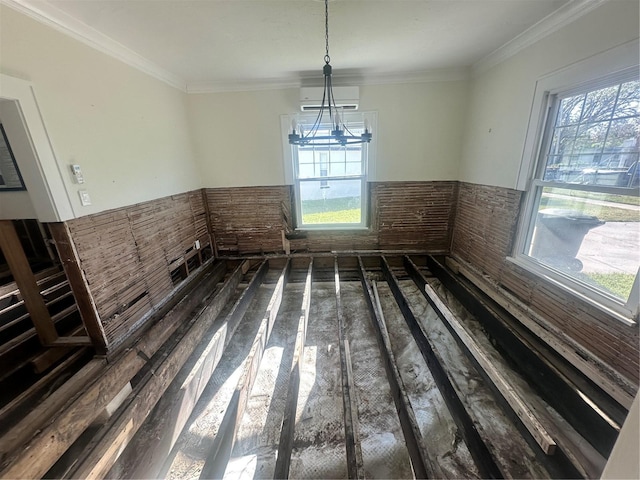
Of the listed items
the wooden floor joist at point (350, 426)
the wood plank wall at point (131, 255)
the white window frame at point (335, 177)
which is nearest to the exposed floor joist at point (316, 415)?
the wooden floor joist at point (350, 426)

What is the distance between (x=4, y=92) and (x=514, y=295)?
13.1ft

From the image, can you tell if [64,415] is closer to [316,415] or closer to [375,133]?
[316,415]

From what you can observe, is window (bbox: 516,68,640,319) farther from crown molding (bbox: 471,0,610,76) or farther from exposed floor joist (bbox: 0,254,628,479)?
exposed floor joist (bbox: 0,254,628,479)

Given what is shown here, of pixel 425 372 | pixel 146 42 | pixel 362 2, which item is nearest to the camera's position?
pixel 362 2

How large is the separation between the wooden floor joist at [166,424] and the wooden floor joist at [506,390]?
75.7 inches

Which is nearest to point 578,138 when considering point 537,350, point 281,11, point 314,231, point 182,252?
point 537,350

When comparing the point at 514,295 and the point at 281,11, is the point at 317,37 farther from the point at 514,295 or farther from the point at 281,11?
the point at 514,295

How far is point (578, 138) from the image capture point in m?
1.80

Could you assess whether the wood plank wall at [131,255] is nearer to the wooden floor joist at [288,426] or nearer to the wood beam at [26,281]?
the wood beam at [26,281]

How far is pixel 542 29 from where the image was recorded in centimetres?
188

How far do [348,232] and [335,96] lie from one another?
1765 millimetres

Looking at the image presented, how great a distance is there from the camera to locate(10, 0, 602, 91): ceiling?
1606mm

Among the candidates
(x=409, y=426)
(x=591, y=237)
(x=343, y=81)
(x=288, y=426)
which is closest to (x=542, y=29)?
(x=591, y=237)

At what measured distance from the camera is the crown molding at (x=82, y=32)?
1478 millimetres
